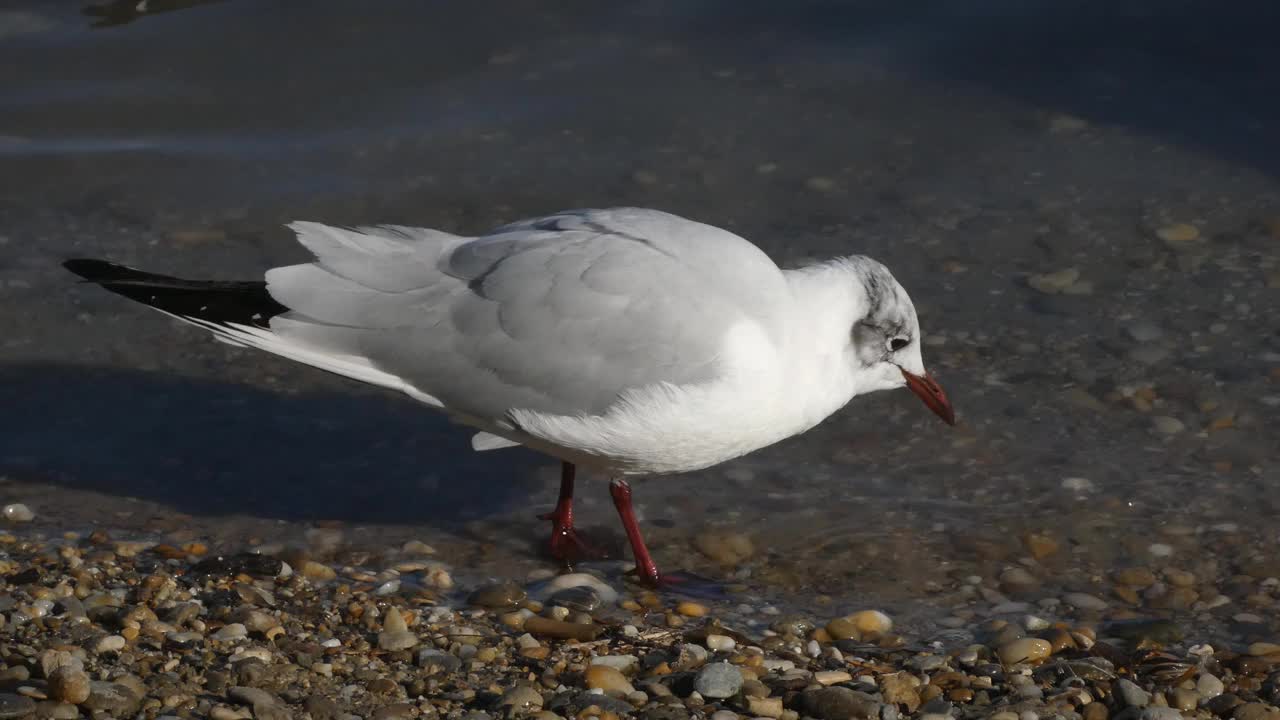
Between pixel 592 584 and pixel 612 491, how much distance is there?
1.25 feet

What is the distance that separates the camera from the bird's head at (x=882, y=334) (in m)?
5.03

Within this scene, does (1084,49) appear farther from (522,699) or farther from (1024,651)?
(522,699)

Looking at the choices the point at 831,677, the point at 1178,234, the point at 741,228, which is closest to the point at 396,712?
the point at 831,677

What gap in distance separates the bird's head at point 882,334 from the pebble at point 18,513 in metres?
3.05

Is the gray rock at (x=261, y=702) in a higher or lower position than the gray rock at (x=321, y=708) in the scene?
higher

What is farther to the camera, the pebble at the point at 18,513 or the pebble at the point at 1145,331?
the pebble at the point at 1145,331

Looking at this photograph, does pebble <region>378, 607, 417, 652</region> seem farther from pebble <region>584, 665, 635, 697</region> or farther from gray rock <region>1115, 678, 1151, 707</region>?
gray rock <region>1115, 678, 1151, 707</region>

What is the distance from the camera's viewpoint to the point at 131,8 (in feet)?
34.9

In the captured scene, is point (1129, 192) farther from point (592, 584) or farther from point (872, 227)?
point (592, 584)

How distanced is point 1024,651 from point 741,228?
12.9ft

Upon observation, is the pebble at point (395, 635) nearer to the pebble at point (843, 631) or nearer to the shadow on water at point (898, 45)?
the pebble at point (843, 631)

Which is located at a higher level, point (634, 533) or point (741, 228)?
point (741, 228)

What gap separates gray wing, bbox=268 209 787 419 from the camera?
4727 millimetres

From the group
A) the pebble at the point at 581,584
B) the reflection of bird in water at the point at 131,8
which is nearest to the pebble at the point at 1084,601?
the pebble at the point at 581,584
